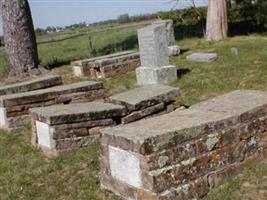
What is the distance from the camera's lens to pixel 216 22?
16688 millimetres

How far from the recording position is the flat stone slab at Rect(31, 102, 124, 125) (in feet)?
21.3

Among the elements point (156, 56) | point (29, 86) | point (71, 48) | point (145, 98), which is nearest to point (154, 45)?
point (156, 56)

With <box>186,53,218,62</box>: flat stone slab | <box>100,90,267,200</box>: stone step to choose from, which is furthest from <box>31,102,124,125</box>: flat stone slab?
<box>186,53,218,62</box>: flat stone slab

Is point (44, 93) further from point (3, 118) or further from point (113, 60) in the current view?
point (113, 60)

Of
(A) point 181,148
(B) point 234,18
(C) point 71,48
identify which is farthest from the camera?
(C) point 71,48

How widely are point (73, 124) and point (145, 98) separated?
1009mm

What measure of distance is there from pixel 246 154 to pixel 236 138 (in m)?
0.24

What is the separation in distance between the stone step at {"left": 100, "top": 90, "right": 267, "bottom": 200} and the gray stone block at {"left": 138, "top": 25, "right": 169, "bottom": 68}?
5344 mm

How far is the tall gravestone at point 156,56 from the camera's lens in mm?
10602

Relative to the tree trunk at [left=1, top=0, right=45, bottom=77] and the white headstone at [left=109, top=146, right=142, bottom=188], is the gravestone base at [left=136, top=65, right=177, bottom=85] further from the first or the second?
the white headstone at [left=109, top=146, right=142, bottom=188]

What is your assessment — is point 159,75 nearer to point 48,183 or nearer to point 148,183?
point 48,183

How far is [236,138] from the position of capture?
4.95 metres

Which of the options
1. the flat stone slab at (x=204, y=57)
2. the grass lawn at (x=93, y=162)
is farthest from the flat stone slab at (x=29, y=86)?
the flat stone slab at (x=204, y=57)

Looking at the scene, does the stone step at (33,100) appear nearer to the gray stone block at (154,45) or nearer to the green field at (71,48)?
the gray stone block at (154,45)
